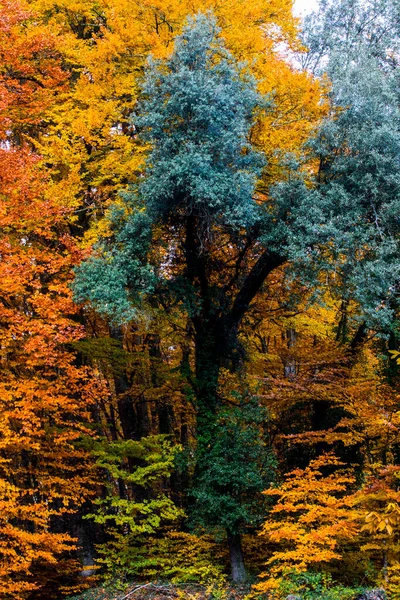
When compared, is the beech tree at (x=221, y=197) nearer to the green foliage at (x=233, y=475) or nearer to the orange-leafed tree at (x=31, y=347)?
the green foliage at (x=233, y=475)

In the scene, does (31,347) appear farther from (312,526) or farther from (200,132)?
(312,526)

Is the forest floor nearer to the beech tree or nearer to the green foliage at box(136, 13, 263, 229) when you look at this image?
the beech tree

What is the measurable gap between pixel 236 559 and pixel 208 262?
5.39 m

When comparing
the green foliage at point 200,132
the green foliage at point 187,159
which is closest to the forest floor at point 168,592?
the green foliage at point 187,159

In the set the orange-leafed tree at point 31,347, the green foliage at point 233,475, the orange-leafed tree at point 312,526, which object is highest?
the orange-leafed tree at point 31,347

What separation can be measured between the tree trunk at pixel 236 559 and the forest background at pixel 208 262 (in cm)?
3

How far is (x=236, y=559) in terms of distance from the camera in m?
9.77

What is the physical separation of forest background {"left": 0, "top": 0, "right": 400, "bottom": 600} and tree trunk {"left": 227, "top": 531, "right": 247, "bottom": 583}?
0.03 meters

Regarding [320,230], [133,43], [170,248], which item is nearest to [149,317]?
[170,248]

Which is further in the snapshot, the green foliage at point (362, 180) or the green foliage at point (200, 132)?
the green foliage at point (362, 180)

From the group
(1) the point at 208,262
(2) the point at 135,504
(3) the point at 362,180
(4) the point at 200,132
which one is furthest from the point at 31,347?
(3) the point at 362,180

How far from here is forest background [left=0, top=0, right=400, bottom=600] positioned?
915cm

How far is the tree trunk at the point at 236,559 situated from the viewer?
9719mm

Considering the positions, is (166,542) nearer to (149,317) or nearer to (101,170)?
(149,317)
